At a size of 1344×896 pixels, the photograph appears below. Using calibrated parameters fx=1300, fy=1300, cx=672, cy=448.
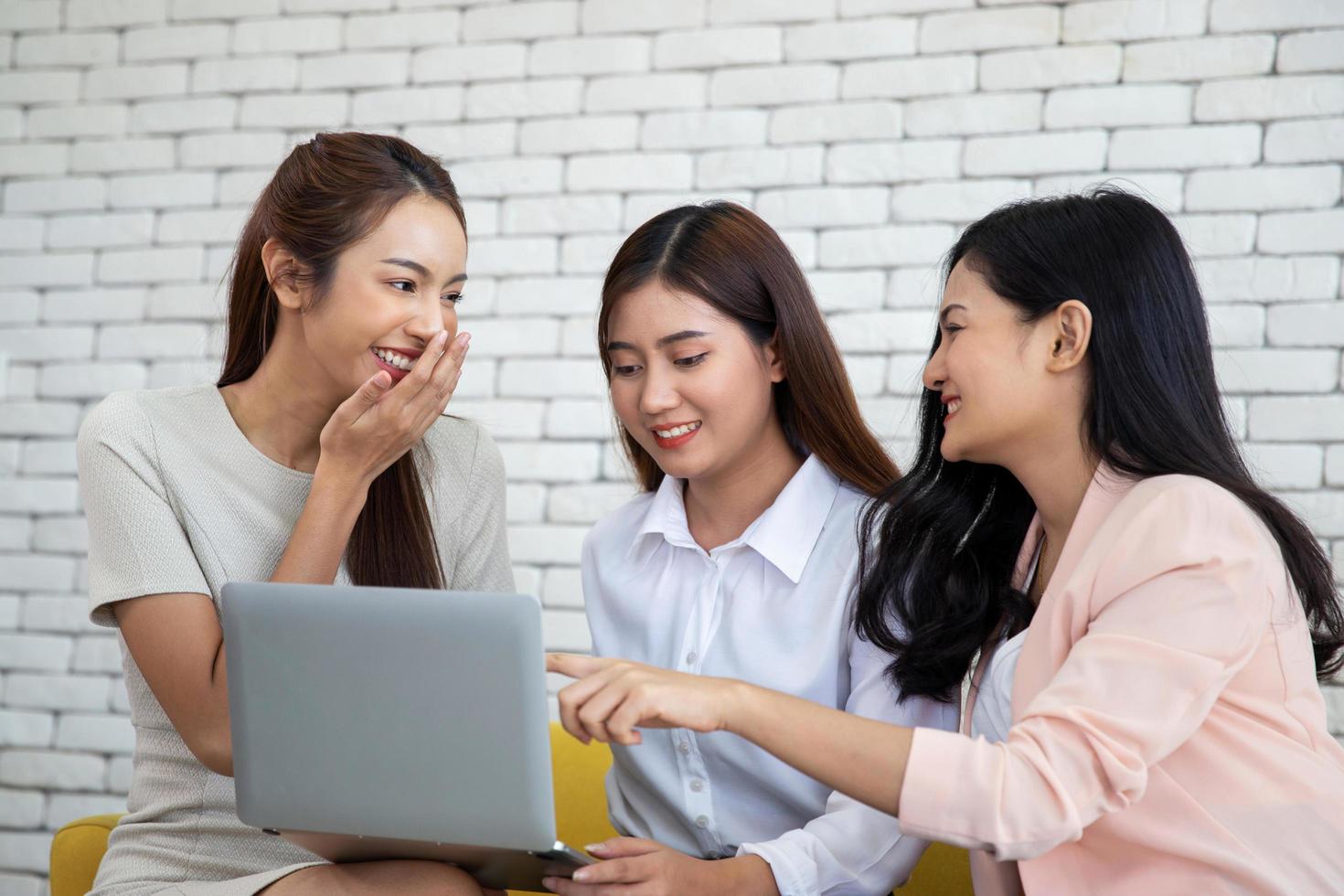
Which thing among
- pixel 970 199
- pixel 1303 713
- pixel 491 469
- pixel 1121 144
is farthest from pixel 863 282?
pixel 1303 713

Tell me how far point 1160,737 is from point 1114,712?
5 cm

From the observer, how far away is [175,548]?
175 centimetres

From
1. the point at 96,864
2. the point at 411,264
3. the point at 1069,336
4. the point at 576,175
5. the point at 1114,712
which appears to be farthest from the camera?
the point at 576,175

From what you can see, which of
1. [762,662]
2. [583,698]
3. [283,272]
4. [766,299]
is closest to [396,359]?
[283,272]

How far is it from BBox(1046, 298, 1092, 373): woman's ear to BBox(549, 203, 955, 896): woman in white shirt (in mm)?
402

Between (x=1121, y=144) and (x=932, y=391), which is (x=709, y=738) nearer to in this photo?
(x=932, y=391)

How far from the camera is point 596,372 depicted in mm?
2889

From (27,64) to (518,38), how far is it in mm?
1286

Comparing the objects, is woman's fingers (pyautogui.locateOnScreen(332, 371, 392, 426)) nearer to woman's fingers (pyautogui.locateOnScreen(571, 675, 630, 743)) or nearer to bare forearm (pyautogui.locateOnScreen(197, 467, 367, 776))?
bare forearm (pyautogui.locateOnScreen(197, 467, 367, 776))

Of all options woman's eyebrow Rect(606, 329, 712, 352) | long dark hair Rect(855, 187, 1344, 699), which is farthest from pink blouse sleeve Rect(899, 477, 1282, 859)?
woman's eyebrow Rect(606, 329, 712, 352)

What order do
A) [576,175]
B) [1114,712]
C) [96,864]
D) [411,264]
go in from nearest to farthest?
[1114,712] → [411,264] → [96,864] → [576,175]

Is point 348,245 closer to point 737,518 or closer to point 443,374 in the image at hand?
point 443,374

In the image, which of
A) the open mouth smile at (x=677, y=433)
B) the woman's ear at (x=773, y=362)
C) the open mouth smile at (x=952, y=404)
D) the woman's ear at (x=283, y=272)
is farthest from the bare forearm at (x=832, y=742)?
the woman's ear at (x=283, y=272)

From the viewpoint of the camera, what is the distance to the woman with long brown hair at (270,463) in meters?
1.73
